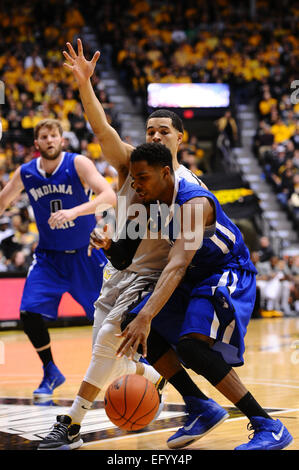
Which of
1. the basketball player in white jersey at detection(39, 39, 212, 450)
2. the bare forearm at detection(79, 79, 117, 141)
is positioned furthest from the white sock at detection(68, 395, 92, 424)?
the bare forearm at detection(79, 79, 117, 141)

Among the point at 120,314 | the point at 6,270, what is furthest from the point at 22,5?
the point at 120,314

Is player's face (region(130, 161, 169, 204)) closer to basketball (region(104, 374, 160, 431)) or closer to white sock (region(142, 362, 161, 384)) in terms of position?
basketball (region(104, 374, 160, 431))

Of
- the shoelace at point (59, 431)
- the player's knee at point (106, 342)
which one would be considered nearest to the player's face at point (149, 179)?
the player's knee at point (106, 342)

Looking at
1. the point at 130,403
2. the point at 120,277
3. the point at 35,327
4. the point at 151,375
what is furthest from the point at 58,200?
the point at 130,403

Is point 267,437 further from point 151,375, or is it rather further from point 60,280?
point 60,280

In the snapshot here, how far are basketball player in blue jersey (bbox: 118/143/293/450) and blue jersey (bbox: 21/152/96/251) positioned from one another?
81.1 inches

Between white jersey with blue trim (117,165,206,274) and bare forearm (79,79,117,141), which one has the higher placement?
bare forearm (79,79,117,141)

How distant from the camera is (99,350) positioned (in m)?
4.09

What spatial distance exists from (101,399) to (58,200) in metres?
1.64

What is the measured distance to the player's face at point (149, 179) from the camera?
363cm

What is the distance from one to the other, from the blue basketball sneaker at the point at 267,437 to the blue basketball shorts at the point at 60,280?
232 centimetres

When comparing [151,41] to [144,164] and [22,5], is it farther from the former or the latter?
[144,164]

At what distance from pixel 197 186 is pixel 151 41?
16.6m

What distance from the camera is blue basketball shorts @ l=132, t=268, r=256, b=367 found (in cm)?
365
